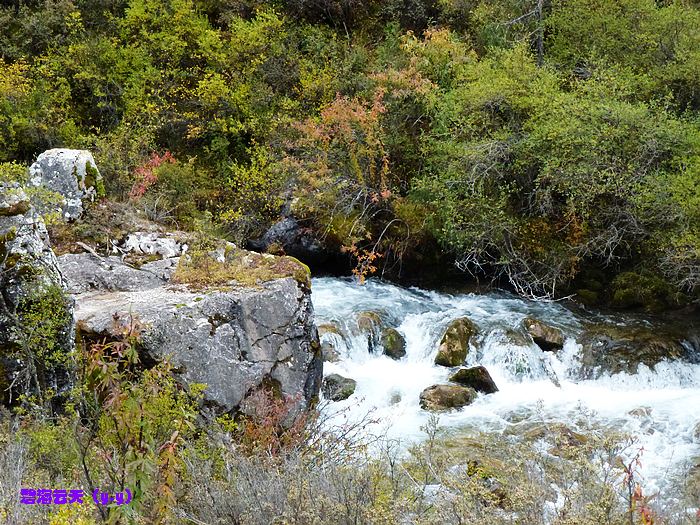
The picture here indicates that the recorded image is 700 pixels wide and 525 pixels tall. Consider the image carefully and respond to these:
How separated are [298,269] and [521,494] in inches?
184

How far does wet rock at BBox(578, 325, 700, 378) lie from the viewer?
944 centimetres

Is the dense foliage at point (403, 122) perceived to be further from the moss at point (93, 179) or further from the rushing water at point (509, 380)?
the moss at point (93, 179)

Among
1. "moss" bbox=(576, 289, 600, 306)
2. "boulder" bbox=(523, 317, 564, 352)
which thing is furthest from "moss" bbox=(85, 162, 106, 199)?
"moss" bbox=(576, 289, 600, 306)

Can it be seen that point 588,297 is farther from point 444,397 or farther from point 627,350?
point 444,397

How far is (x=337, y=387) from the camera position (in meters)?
8.88

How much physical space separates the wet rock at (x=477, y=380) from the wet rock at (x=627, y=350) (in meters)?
1.60

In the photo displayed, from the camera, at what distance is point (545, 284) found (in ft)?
36.6

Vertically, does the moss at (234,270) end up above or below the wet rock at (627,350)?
above

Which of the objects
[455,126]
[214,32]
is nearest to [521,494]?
[455,126]

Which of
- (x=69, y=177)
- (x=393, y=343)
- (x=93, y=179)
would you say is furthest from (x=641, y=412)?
(x=69, y=177)

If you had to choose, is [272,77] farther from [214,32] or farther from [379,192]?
[379,192]

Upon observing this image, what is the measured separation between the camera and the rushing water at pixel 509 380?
809cm

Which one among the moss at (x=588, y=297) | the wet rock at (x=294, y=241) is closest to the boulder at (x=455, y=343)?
the moss at (x=588, y=297)

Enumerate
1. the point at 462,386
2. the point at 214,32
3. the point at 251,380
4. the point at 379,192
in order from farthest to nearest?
the point at 214,32 < the point at 379,192 < the point at 462,386 < the point at 251,380
